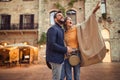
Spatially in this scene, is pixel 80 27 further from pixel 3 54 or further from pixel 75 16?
pixel 75 16

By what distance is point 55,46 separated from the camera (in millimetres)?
3107

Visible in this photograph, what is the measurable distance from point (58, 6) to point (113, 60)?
330 inches

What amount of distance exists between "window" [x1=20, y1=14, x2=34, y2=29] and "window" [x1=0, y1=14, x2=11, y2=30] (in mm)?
1478

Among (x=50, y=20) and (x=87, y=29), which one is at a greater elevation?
(x=50, y=20)

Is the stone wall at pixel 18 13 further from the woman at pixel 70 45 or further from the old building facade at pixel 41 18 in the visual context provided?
the woman at pixel 70 45

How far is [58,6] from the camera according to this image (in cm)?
2222

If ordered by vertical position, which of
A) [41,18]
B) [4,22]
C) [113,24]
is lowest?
[113,24]

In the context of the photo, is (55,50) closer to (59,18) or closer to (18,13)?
(59,18)

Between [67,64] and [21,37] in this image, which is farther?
[21,37]

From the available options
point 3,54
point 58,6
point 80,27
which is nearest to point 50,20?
point 58,6

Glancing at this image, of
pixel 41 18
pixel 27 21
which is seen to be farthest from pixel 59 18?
pixel 27 21

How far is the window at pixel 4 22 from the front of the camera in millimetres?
21844

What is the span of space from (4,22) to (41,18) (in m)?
4.18

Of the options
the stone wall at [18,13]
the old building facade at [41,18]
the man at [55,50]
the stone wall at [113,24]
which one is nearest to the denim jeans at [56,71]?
the man at [55,50]
